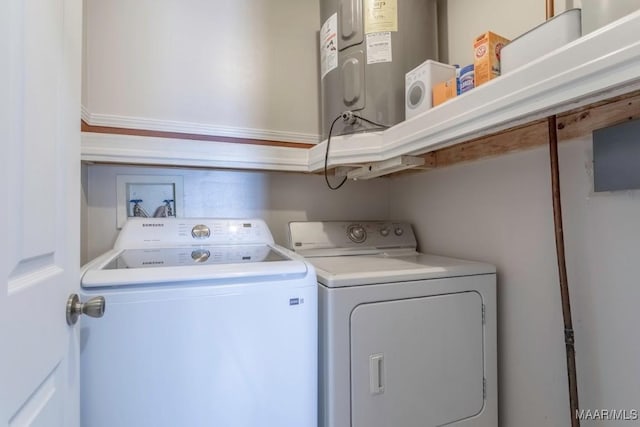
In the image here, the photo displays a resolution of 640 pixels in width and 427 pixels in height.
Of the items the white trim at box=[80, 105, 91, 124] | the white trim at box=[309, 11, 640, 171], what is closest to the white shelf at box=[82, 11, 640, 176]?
the white trim at box=[309, 11, 640, 171]

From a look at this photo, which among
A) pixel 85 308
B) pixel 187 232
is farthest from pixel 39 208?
pixel 187 232

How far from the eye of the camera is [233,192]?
1.72 metres

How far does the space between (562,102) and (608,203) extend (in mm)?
505

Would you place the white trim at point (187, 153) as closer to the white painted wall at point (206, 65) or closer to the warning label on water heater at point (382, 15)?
the white painted wall at point (206, 65)

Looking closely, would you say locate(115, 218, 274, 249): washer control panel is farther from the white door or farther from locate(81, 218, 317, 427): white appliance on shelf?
the white door

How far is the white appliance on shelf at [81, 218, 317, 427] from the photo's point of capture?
2.67 ft

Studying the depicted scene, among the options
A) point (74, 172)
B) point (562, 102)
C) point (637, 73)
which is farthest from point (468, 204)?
point (74, 172)

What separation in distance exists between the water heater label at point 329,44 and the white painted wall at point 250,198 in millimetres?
633

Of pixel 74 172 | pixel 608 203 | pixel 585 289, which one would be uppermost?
pixel 74 172

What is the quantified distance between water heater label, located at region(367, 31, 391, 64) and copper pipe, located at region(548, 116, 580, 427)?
2.14 feet

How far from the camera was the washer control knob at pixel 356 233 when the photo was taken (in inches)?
66.2

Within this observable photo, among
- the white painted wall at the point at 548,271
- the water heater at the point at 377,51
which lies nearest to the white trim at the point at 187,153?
the water heater at the point at 377,51

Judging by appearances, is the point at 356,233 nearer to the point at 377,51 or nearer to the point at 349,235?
the point at 349,235

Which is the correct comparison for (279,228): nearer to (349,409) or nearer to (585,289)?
(349,409)
